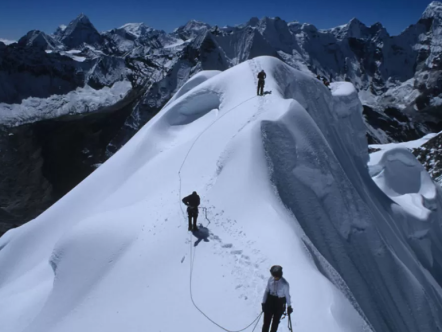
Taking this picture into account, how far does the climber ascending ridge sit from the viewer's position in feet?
29.4

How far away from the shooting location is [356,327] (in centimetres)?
1098

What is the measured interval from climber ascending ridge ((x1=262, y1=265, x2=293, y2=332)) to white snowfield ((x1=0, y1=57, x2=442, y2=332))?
148 centimetres

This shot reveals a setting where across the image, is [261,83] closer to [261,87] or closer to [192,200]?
[261,87]

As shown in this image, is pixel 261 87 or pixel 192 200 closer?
pixel 192 200

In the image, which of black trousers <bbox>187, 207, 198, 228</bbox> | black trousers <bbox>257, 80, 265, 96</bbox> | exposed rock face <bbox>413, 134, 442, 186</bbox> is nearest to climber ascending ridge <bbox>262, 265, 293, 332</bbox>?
black trousers <bbox>187, 207, 198, 228</bbox>

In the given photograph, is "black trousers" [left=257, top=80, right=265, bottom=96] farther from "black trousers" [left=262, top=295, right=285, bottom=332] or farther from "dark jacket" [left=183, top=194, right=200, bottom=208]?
"black trousers" [left=262, top=295, right=285, bottom=332]

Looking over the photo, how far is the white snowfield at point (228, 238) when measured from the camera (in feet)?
42.9

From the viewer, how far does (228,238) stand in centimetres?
1553

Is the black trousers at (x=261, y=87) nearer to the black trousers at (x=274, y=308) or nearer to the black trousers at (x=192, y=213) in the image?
the black trousers at (x=192, y=213)

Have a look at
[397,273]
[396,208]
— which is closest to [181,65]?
[396,208]

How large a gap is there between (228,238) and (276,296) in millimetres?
6486

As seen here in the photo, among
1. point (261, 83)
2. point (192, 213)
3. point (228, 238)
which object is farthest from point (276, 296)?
point (261, 83)

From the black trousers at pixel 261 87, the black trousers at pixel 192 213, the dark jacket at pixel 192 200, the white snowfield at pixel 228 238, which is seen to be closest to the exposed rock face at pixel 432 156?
the white snowfield at pixel 228 238

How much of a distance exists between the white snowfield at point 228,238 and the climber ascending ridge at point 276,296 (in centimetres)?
148
